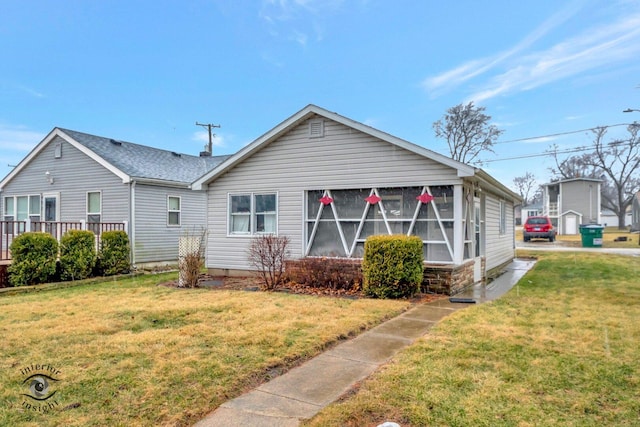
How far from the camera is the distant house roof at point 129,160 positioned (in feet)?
44.5

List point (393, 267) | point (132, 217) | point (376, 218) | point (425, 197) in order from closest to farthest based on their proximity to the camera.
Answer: point (393, 267) → point (425, 197) → point (376, 218) → point (132, 217)

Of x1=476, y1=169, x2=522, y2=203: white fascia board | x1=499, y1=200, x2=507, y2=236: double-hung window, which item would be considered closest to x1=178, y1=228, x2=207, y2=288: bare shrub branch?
x1=476, y1=169, x2=522, y2=203: white fascia board

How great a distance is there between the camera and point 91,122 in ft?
80.9

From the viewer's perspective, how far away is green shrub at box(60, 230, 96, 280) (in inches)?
409

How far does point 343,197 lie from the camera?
33.5ft

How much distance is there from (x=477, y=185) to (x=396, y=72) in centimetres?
940

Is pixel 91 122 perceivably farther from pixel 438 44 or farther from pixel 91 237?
pixel 438 44

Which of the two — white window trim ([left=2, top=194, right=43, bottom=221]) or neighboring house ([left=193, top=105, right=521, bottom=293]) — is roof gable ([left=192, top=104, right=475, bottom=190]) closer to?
neighboring house ([left=193, top=105, right=521, bottom=293])

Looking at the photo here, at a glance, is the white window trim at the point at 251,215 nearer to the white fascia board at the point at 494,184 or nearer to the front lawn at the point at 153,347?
the front lawn at the point at 153,347

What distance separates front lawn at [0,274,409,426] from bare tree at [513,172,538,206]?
201ft

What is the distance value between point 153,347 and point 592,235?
2576cm

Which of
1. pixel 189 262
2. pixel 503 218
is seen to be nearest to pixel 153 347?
pixel 189 262

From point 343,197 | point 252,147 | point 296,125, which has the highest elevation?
point 296,125

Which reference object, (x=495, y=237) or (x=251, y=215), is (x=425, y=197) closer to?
(x=251, y=215)
